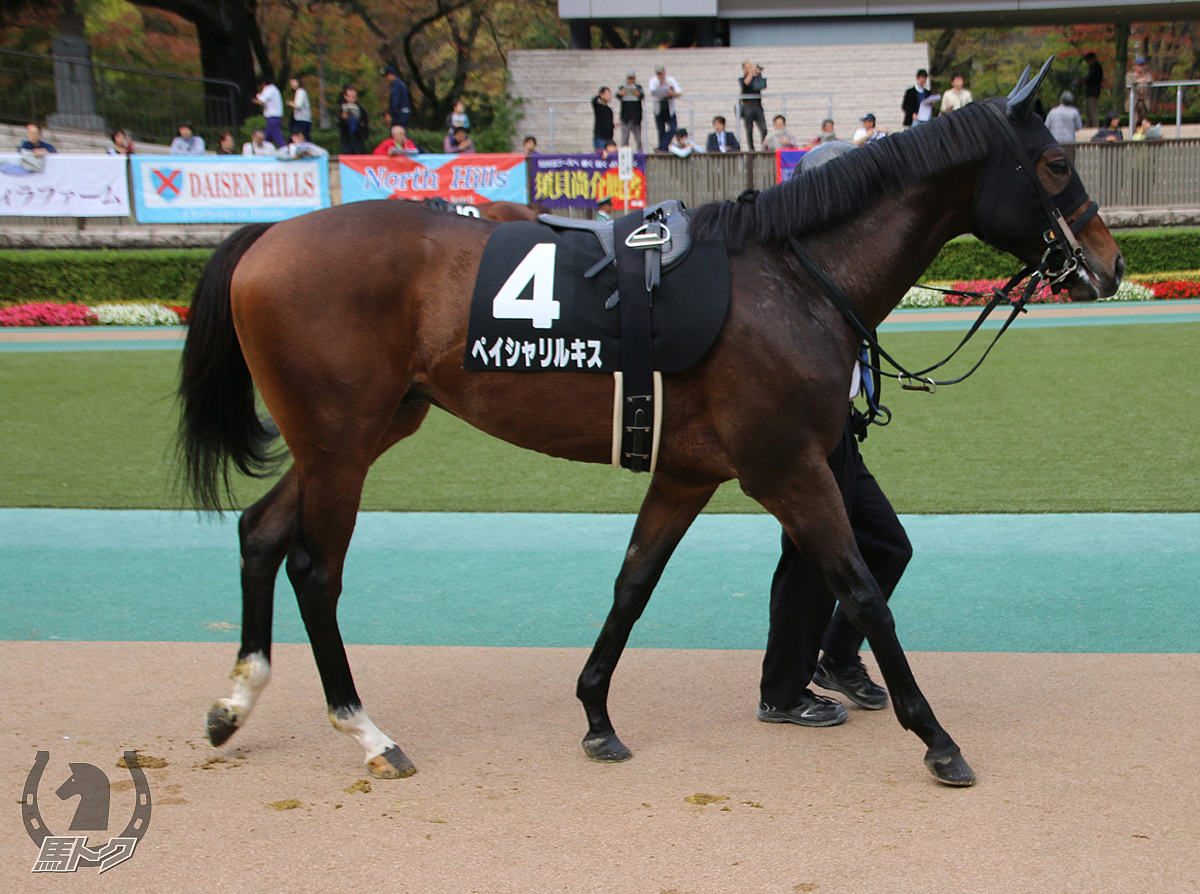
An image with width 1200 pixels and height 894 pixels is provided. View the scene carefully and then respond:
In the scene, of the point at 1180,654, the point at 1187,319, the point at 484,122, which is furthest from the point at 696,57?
the point at 1180,654

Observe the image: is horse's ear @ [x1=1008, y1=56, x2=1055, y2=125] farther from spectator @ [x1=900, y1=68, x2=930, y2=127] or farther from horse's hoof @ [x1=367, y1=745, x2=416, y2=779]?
spectator @ [x1=900, y1=68, x2=930, y2=127]

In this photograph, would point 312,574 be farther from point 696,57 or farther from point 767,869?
point 696,57

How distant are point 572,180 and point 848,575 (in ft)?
53.8

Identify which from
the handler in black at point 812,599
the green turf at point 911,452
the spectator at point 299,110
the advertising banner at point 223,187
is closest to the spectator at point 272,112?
the spectator at point 299,110

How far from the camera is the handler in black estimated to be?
3568mm

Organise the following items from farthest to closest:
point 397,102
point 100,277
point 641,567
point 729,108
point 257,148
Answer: point 729,108
point 397,102
point 257,148
point 100,277
point 641,567

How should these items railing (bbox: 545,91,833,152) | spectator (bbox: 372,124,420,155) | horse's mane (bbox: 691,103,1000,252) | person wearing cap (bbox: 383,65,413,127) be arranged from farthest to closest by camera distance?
railing (bbox: 545,91,833,152), person wearing cap (bbox: 383,65,413,127), spectator (bbox: 372,124,420,155), horse's mane (bbox: 691,103,1000,252)

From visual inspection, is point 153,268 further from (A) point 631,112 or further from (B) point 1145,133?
(B) point 1145,133

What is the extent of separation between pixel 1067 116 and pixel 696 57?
10417 millimetres

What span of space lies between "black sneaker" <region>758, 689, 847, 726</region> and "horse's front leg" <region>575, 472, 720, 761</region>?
0.56 metres

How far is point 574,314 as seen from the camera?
10.4ft

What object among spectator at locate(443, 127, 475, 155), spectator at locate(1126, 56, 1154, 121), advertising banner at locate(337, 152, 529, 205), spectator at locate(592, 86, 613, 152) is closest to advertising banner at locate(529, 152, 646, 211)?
advertising banner at locate(337, 152, 529, 205)

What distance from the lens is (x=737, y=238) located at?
10.7 ft

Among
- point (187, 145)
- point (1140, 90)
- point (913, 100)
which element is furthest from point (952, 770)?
point (1140, 90)
